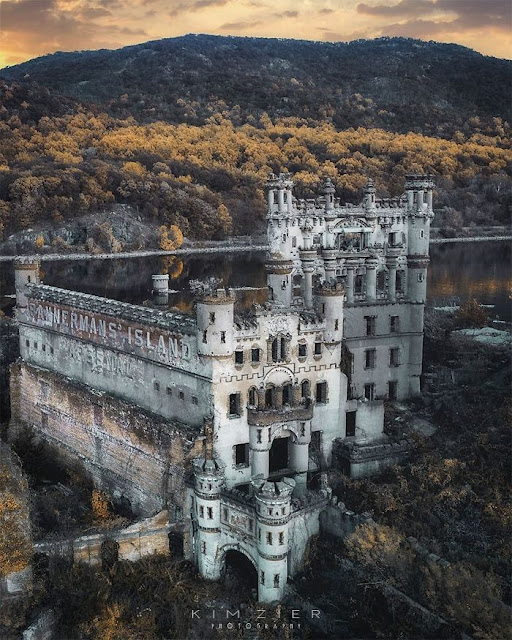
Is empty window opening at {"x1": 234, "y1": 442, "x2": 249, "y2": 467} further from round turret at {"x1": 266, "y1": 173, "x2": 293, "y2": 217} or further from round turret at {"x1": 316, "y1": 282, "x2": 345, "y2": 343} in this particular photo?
round turret at {"x1": 266, "y1": 173, "x2": 293, "y2": 217}

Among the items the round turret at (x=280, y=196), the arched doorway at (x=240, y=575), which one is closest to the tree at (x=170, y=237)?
the round turret at (x=280, y=196)

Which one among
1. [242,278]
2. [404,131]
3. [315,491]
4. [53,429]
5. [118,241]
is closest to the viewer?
[315,491]

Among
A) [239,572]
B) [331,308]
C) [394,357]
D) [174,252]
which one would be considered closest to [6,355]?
[394,357]

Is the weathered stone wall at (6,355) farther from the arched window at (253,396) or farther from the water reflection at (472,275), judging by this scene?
the water reflection at (472,275)

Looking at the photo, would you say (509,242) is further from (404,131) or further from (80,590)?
(80,590)

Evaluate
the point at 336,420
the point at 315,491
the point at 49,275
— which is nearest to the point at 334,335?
the point at 336,420

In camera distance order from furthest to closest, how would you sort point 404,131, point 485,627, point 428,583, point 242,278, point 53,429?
point 404,131, point 242,278, point 53,429, point 428,583, point 485,627

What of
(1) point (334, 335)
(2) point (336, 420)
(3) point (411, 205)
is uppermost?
(3) point (411, 205)

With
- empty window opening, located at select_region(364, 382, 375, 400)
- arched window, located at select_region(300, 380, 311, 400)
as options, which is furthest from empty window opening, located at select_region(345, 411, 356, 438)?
empty window opening, located at select_region(364, 382, 375, 400)
